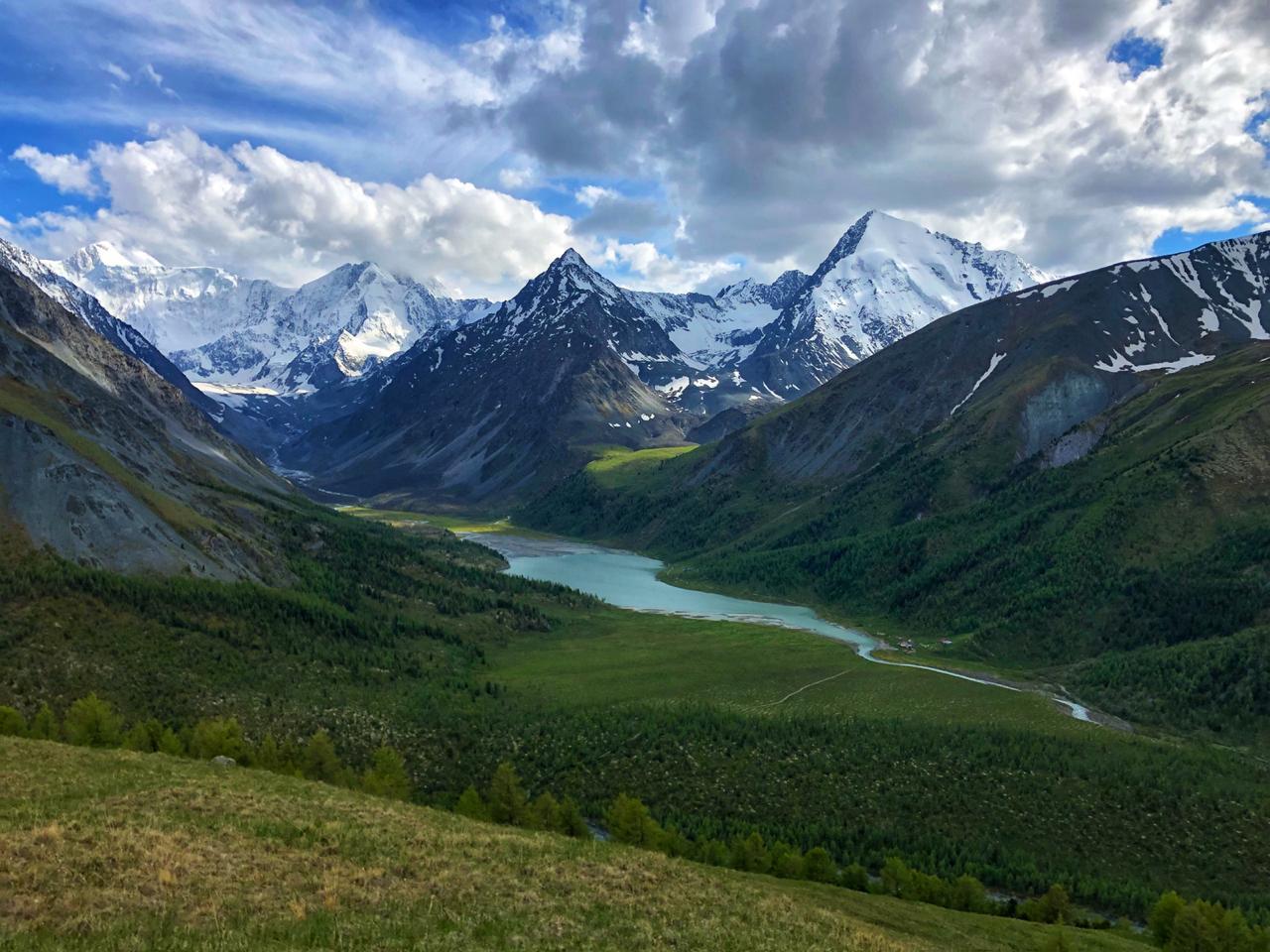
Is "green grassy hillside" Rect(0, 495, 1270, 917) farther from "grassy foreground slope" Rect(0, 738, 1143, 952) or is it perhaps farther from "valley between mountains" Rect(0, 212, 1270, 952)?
"grassy foreground slope" Rect(0, 738, 1143, 952)

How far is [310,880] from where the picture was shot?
2912cm

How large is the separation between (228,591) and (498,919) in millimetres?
96302

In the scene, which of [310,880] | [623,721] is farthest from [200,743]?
[623,721]

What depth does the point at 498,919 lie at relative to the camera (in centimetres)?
2827

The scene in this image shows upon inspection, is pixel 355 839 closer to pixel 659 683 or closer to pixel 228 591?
pixel 659 683

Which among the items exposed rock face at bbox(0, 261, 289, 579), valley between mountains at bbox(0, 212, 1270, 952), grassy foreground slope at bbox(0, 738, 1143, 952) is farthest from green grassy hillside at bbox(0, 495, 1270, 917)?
grassy foreground slope at bbox(0, 738, 1143, 952)

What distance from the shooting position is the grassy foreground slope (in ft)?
80.3

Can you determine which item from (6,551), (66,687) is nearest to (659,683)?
(66,687)

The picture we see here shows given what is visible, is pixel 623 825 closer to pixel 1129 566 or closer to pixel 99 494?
pixel 99 494

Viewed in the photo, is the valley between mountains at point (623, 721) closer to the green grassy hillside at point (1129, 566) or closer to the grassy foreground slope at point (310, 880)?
the grassy foreground slope at point (310, 880)

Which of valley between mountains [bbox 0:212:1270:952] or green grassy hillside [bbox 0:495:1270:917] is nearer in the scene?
valley between mountains [bbox 0:212:1270:952]

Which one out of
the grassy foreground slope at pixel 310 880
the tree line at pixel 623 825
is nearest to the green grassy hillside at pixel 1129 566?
the tree line at pixel 623 825

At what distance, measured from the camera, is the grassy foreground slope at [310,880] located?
80.3 ft

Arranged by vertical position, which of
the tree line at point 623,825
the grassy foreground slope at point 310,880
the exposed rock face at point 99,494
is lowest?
the tree line at point 623,825
